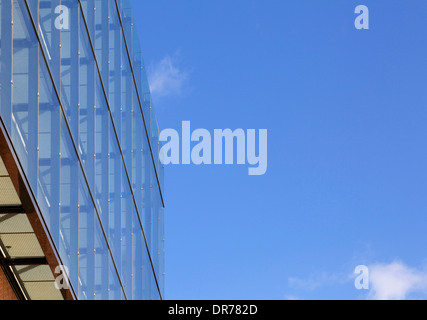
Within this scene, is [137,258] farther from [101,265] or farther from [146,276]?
[101,265]

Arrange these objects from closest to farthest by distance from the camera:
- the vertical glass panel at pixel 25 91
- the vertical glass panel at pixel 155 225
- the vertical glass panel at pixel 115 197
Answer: the vertical glass panel at pixel 25 91 → the vertical glass panel at pixel 115 197 → the vertical glass panel at pixel 155 225

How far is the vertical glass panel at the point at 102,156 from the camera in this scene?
21578mm

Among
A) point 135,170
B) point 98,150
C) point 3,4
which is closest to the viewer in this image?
point 3,4

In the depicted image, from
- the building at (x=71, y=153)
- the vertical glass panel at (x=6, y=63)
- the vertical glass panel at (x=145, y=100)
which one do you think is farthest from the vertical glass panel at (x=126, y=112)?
the vertical glass panel at (x=6, y=63)

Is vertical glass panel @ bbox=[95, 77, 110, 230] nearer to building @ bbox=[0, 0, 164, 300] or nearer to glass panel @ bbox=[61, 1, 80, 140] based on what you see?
building @ bbox=[0, 0, 164, 300]

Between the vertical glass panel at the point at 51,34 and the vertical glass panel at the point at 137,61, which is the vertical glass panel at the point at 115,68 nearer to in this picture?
the vertical glass panel at the point at 137,61

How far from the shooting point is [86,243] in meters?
19.8

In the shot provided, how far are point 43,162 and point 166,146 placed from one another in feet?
64.1

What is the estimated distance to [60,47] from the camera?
58.7 feet

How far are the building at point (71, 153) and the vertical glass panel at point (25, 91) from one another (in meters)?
0.02

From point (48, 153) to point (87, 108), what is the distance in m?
4.24
